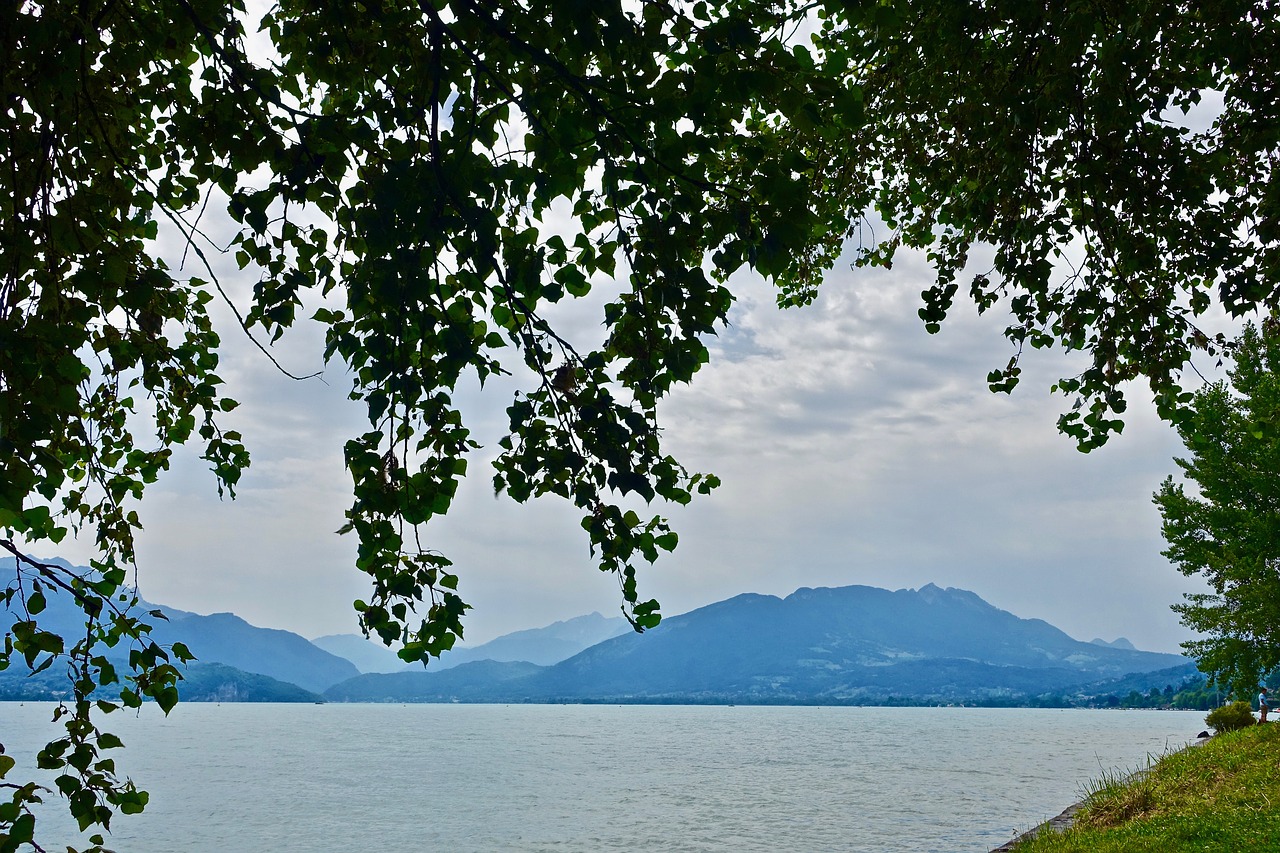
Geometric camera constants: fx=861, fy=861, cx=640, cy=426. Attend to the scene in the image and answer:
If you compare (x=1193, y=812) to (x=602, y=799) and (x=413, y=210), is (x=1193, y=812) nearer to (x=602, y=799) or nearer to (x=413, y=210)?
(x=413, y=210)

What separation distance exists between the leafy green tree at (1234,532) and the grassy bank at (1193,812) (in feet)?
28.3

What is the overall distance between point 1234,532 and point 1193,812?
69.4 ft

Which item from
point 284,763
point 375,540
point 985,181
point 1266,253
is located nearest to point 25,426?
point 375,540

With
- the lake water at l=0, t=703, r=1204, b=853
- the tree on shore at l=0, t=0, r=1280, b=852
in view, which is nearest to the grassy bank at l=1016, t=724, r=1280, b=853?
the lake water at l=0, t=703, r=1204, b=853

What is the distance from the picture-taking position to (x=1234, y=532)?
32.6 meters

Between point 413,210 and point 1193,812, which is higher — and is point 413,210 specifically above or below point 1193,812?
above

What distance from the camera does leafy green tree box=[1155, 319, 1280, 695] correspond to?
98.8 ft

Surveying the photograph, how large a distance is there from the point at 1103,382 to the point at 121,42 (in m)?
7.58

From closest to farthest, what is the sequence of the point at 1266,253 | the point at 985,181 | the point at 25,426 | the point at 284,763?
the point at 25,426 → the point at 1266,253 → the point at 985,181 → the point at 284,763

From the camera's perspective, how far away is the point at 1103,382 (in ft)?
25.0

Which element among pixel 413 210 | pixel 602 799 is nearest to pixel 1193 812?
pixel 413 210

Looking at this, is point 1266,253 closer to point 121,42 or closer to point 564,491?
point 564,491

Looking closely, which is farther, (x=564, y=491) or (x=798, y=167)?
(x=564, y=491)

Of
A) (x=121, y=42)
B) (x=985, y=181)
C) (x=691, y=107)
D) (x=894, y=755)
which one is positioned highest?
(x=985, y=181)
